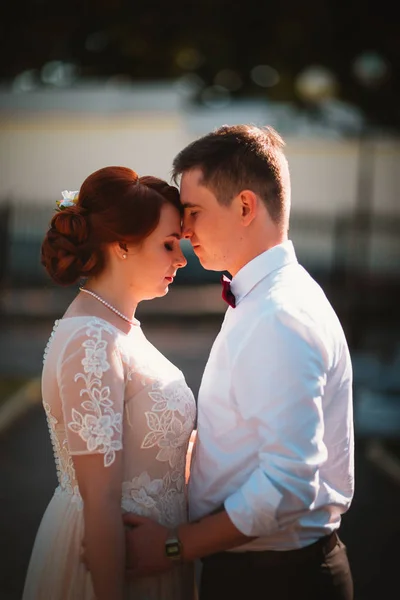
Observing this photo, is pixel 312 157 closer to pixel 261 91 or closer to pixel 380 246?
pixel 380 246

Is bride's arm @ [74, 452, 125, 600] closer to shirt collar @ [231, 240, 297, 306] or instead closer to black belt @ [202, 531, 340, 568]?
black belt @ [202, 531, 340, 568]

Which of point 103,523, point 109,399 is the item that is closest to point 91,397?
point 109,399

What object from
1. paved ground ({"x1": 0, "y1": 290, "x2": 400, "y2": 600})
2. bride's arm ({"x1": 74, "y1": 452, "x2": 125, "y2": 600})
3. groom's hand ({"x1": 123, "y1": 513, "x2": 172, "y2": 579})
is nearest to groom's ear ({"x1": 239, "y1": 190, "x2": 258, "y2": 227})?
bride's arm ({"x1": 74, "y1": 452, "x2": 125, "y2": 600})

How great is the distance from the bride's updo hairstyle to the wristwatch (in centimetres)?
79

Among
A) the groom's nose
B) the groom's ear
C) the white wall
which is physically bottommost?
the groom's nose

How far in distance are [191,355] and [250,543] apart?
9.56 m

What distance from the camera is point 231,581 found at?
2.51 m

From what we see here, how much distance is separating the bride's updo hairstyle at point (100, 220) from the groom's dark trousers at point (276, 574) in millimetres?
922

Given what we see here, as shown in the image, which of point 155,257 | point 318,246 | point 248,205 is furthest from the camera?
point 318,246

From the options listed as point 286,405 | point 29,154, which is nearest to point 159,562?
point 286,405

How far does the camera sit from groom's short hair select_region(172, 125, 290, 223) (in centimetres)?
252

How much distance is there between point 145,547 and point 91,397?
44 centimetres

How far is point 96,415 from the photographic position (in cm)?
244

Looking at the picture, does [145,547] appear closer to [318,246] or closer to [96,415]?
[96,415]
